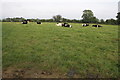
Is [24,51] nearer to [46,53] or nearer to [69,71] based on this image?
[46,53]

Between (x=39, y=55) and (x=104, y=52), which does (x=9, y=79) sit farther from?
(x=104, y=52)

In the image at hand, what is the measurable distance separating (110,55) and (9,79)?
357 centimetres

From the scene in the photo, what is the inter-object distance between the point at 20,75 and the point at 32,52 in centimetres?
166

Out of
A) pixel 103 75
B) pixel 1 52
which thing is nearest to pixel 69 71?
pixel 103 75

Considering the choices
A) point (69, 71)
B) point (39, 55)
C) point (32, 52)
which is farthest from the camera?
point (32, 52)

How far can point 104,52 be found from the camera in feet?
16.6

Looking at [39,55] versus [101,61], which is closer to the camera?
[101,61]

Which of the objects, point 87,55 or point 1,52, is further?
point 1,52

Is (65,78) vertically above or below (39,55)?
below

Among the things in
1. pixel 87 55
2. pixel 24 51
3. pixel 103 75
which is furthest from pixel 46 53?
pixel 103 75

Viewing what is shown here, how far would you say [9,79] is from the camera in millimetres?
3188

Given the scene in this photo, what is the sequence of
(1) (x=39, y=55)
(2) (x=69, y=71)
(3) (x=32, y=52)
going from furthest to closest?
1. (3) (x=32, y=52)
2. (1) (x=39, y=55)
3. (2) (x=69, y=71)

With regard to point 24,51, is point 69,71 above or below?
below

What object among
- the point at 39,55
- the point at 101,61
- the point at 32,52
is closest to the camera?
the point at 101,61
